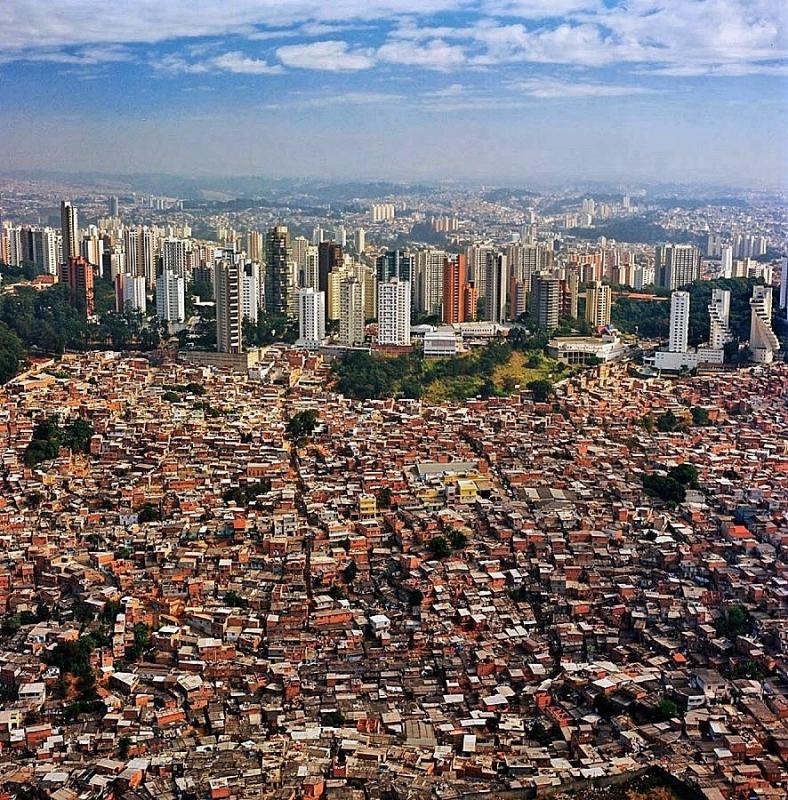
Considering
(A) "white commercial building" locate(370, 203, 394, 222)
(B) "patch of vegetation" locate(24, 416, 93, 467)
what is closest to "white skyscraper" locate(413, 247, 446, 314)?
(A) "white commercial building" locate(370, 203, 394, 222)

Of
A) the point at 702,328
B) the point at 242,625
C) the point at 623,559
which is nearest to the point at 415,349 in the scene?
the point at 702,328

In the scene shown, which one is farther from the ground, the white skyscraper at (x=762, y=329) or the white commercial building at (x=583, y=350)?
the white skyscraper at (x=762, y=329)

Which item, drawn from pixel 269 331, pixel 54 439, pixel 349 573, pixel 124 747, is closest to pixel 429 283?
pixel 269 331

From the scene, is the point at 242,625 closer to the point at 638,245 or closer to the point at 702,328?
the point at 702,328

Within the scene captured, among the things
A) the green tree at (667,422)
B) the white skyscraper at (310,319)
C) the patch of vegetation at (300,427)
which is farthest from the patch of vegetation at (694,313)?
the patch of vegetation at (300,427)

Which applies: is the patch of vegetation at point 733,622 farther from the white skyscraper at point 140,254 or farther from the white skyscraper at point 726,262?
the white skyscraper at point 140,254

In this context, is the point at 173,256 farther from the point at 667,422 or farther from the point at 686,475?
the point at 686,475
